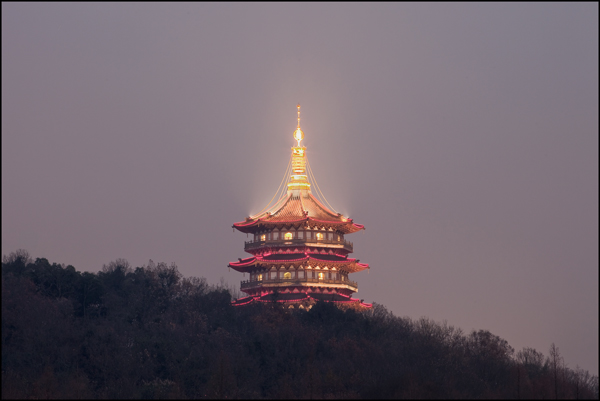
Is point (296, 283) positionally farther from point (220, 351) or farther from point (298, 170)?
point (220, 351)

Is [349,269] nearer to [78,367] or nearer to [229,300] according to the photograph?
[229,300]

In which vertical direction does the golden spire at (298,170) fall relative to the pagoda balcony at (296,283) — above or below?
above

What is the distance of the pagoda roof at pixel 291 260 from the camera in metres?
96.6

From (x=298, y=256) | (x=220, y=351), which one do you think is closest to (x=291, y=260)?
(x=298, y=256)

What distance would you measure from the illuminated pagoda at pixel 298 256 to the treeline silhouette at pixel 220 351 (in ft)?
12.8

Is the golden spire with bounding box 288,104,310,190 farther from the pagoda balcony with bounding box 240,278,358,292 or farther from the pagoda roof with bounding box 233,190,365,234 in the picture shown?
the pagoda balcony with bounding box 240,278,358,292

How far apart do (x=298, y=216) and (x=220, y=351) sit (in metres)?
20.6

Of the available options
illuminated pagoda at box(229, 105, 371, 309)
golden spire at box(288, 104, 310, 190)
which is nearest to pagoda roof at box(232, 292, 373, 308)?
illuminated pagoda at box(229, 105, 371, 309)

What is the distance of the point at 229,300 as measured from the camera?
319ft

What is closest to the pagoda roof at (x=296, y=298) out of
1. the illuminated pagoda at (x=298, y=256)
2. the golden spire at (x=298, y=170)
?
the illuminated pagoda at (x=298, y=256)

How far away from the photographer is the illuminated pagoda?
3792 inches

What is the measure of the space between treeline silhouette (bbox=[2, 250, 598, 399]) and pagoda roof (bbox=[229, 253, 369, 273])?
4565mm

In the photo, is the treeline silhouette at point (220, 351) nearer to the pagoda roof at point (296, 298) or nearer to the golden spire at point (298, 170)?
the pagoda roof at point (296, 298)

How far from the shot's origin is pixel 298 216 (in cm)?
9756
